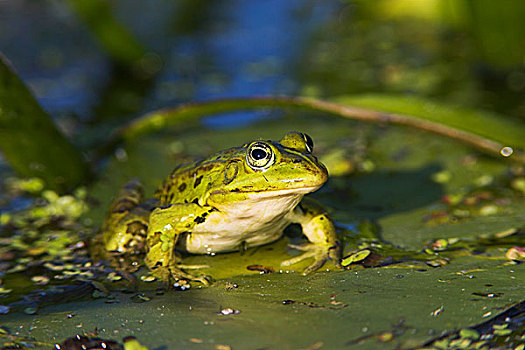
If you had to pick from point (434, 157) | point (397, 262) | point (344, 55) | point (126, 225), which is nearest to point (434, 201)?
point (434, 157)

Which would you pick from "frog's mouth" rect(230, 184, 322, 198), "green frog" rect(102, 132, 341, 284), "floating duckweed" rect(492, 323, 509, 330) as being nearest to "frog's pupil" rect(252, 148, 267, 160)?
"green frog" rect(102, 132, 341, 284)

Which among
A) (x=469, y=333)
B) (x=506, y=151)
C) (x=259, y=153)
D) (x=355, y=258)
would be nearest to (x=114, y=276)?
(x=259, y=153)

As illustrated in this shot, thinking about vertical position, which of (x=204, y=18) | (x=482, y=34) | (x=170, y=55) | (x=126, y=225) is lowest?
(x=126, y=225)

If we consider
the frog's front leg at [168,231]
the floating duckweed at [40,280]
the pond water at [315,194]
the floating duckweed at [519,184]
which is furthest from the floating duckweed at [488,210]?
the floating duckweed at [40,280]

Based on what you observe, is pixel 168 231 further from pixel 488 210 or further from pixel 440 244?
pixel 488 210

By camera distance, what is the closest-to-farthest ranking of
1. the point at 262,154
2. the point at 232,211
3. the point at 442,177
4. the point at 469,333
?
the point at 469,333 < the point at 262,154 < the point at 232,211 < the point at 442,177

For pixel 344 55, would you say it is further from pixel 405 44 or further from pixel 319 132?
pixel 319 132

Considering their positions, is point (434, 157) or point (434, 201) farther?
point (434, 157)
